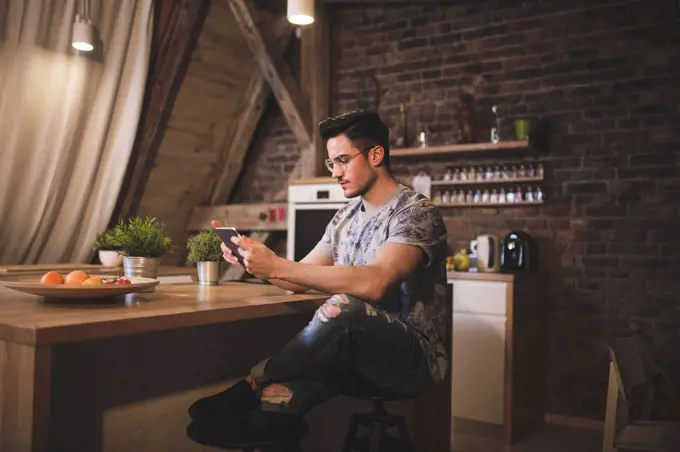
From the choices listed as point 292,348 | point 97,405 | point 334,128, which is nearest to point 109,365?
point 97,405

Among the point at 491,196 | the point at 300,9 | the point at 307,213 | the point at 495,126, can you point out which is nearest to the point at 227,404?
the point at 300,9

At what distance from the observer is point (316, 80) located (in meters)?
4.95

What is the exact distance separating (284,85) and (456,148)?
1404 millimetres

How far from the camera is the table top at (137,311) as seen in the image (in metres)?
1.30

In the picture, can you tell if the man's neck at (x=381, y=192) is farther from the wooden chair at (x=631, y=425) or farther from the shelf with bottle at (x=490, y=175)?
the shelf with bottle at (x=490, y=175)

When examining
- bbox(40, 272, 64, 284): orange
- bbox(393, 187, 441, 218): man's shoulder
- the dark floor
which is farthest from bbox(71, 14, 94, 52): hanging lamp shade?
the dark floor

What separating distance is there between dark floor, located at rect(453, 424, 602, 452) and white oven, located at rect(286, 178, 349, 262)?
1.67 meters

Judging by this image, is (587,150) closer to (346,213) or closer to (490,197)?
(490,197)

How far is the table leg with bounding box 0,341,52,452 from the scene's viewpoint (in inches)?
49.9

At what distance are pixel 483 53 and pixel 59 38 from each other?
268 cm

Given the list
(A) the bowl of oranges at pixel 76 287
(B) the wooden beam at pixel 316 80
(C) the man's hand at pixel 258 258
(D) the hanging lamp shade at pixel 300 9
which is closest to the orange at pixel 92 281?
(A) the bowl of oranges at pixel 76 287

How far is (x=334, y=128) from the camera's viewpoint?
2.14m

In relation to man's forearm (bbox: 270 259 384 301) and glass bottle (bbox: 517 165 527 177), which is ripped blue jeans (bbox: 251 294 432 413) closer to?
man's forearm (bbox: 270 259 384 301)

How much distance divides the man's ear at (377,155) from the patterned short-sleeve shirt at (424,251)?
4.5 inches
